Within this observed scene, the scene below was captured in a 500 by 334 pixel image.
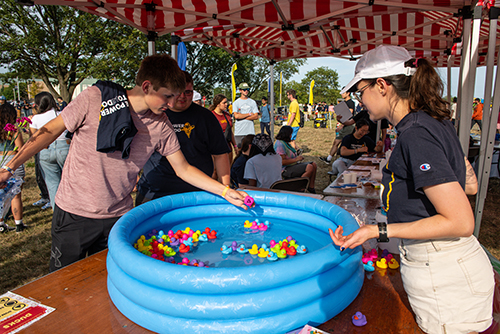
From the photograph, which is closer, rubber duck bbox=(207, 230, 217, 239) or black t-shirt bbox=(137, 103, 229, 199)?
rubber duck bbox=(207, 230, 217, 239)

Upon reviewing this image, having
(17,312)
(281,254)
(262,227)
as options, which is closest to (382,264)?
(281,254)

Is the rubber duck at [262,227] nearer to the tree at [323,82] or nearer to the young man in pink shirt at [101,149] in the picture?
the young man in pink shirt at [101,149]

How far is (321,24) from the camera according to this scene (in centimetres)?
568

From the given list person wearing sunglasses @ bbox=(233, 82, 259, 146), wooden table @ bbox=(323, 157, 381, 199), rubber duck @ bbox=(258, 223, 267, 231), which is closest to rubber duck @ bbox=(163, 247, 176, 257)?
rubber duck @ bbox=(258, 223, 267, 231)

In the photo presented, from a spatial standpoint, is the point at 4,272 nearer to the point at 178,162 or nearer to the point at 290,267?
the point at 178,162

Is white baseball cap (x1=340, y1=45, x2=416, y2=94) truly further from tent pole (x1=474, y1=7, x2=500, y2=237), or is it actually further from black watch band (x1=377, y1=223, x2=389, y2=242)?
tent pole (x1=474, y1=7, x2=500, y2=237)

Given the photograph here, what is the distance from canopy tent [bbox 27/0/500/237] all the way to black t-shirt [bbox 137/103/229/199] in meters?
2.25

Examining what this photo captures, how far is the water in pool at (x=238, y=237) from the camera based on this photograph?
81.7 inches

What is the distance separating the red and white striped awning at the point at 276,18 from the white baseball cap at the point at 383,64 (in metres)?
3.67

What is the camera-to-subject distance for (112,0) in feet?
14.5

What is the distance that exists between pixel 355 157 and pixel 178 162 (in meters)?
4.94

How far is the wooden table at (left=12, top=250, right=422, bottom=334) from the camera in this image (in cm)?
142

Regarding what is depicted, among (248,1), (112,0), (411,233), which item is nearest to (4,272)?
(112,0)

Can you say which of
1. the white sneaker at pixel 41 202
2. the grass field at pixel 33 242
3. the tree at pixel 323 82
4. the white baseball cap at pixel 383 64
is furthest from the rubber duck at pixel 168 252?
the tree at pixel 323 82
